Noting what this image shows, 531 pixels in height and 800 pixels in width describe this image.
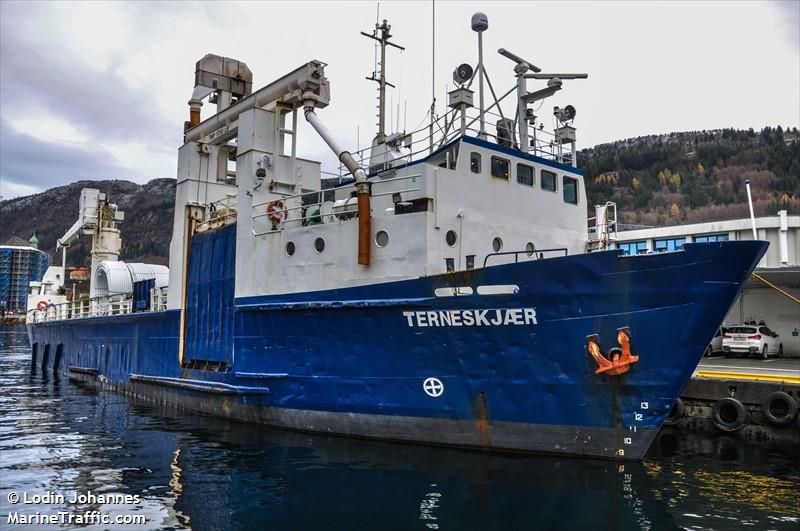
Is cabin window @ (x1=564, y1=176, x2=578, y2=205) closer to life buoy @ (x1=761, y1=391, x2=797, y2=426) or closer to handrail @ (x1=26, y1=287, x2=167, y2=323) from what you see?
life buoy @ (x1=761, y1=391, x2=797, y2=426)

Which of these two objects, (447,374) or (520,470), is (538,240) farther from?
(520,470)

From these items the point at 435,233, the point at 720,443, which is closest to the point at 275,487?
the point at 435,233

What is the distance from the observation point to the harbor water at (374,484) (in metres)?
8.34

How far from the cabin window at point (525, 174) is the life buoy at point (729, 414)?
24.0ft

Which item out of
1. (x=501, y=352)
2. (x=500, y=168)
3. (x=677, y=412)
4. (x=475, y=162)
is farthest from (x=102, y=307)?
(x=677, y=412)

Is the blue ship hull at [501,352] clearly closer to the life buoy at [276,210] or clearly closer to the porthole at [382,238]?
the porthole at [382,238]

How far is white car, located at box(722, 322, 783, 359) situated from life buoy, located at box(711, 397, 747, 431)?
28.4 ft

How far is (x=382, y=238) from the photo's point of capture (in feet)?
41.6

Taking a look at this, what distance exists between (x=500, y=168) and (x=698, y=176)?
5707 inches

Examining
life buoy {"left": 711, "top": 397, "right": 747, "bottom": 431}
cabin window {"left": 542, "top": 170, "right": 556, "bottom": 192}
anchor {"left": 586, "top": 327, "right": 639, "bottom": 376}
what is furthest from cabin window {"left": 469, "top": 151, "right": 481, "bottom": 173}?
life buoy {"left": 711, "top": 397, "right": 747, "bottom": 431}

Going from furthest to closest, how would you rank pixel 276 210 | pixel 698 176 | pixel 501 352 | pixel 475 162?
pixel 698 176 < pixel 276 210 < pixel 475 162 < pixel 501 352

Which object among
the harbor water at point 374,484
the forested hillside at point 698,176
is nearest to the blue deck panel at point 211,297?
the harbor water at point 374,484

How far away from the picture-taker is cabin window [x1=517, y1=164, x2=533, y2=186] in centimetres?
1441

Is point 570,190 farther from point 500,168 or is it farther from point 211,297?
point 211,297
